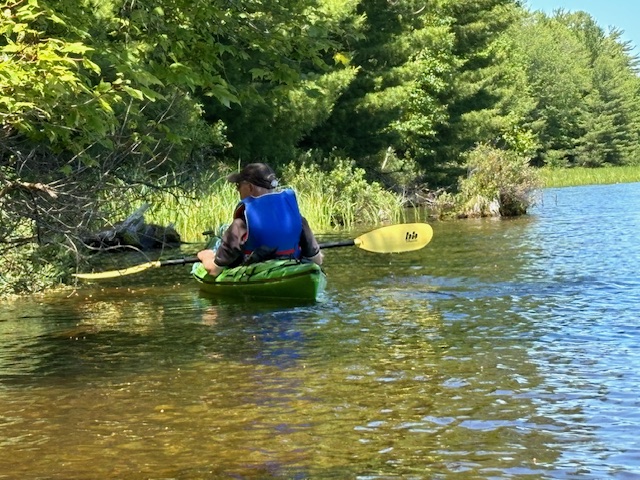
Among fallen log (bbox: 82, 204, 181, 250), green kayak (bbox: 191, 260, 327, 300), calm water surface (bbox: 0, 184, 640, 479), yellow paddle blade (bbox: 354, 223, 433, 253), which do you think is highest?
fallen log (bbox: 82, 204, 181, 250)

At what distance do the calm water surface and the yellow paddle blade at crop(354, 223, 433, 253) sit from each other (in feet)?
1.86

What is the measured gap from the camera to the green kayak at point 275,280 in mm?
10633

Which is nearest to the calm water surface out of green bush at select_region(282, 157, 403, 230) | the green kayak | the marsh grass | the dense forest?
the green kayak

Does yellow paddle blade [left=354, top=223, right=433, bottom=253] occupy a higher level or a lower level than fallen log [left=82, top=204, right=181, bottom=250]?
lower

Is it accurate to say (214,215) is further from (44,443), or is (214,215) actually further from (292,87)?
(44,443)

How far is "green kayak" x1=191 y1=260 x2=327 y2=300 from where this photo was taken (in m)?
10.6

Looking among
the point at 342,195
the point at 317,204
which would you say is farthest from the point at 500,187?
the point at 317,204

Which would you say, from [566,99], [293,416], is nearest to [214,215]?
[293,416]

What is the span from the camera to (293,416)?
5.95m

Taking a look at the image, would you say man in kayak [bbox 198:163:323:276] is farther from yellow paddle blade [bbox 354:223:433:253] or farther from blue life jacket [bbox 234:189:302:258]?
yellow paddle blade [bbox 354:223:433:253]

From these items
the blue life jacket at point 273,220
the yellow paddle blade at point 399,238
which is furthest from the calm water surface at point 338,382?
the blue life jacket at point 273,220

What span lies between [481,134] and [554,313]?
31.1 m

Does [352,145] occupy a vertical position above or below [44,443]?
above

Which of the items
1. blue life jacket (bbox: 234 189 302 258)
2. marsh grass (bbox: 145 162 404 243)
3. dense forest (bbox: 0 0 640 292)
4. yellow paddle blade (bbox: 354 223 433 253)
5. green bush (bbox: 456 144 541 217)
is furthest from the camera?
green bush (bbox: 456 144 541 217)
